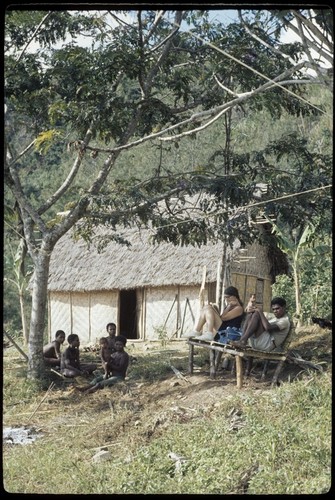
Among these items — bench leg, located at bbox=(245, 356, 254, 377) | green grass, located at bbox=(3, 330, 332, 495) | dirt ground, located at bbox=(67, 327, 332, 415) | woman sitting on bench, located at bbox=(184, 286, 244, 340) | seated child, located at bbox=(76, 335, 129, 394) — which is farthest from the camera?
seated child, located at bbox=(76, 335, 129, 394)

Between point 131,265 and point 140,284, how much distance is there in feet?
A: 2.93

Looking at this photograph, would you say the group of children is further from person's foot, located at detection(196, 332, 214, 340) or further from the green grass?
person's foot, located at detection(196, 332, 214, 340)

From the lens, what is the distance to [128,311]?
71.2 ft

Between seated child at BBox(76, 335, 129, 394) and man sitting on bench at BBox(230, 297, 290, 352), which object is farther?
seated child at BBox(76, 335, 129, 394)

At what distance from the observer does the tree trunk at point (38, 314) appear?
1188 centimetres

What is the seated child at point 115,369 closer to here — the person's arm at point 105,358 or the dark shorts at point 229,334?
the person's arm at point 105,358

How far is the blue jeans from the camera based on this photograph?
34.4ft

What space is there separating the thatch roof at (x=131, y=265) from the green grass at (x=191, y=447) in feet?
25.5

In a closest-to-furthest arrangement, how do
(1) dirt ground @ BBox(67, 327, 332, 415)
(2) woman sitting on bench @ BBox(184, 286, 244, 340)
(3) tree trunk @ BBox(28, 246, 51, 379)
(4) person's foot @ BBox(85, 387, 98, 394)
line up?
1. (1) dirt ground @ BBox(67, 327, 332, 415)
2. (2) woman sitting on bench @ BBox(184, 286, 244, 340)
3. (4) person's foot @ BBox(85, 387, 98, 394)
4. (3) tree trunk @ BBox(28, 246, 51, 379)

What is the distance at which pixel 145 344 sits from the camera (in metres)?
17.7

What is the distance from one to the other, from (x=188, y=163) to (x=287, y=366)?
17.0 m

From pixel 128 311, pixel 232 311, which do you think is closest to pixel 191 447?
pixel 232 311

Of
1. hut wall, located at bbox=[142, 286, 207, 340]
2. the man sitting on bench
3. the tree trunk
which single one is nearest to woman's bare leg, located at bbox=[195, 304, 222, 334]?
the man sitting on bench

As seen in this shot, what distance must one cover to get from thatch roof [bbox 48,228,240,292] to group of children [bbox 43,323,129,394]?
208 inches
